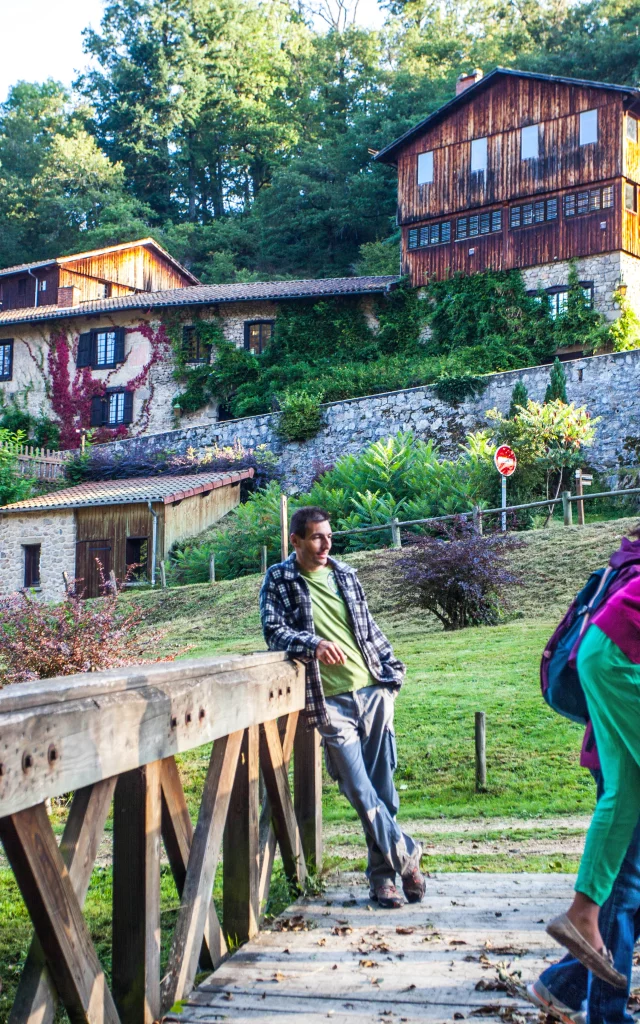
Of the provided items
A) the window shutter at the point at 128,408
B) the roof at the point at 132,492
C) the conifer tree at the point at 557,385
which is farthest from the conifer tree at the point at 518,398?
the window shutter at the point at 128,408

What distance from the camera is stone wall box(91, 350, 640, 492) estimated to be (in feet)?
87.1

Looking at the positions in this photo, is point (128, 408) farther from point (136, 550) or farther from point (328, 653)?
point (328, 653)

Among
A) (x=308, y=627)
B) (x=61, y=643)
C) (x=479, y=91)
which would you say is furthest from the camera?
(x=479, y=91)

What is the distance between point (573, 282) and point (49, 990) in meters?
33.2

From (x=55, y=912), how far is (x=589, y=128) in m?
35.3

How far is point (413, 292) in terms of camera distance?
3691 centimetres

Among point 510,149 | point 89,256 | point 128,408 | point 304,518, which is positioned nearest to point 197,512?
point 128,408

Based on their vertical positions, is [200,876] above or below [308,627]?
below

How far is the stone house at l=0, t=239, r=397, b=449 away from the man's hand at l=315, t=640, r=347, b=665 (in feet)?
108

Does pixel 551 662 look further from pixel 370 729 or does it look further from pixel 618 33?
pixel 618 33

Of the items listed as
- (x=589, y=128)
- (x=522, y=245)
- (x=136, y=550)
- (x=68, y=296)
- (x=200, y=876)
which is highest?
(x=589, y=128)

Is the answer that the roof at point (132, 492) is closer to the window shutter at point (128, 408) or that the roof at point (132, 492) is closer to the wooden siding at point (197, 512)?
the wooden siding at point (197, 512)

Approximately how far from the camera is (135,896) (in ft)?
10.5

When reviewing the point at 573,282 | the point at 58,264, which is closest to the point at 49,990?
the point at 573,282
